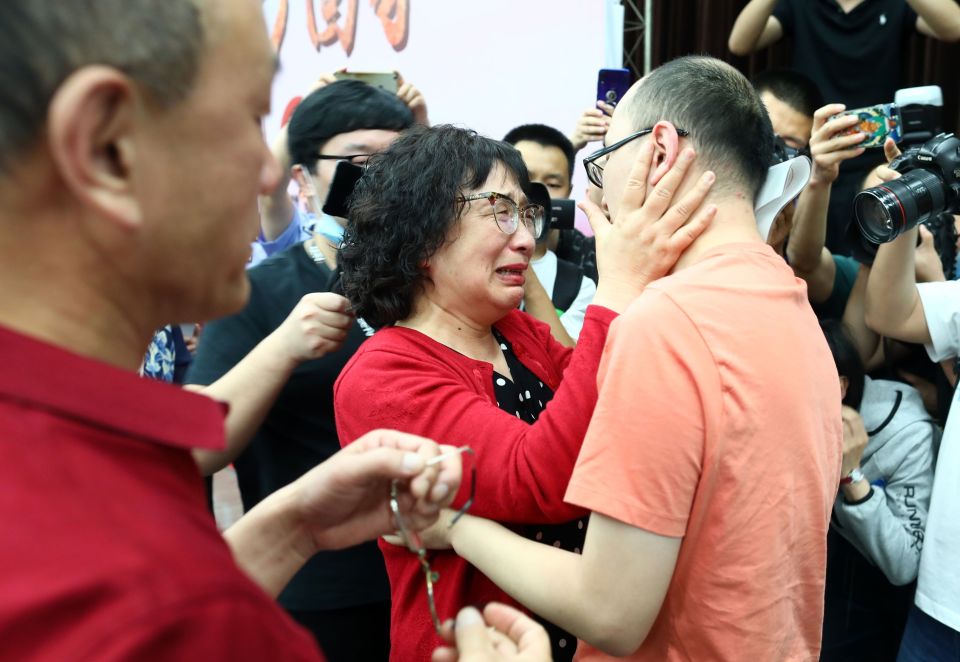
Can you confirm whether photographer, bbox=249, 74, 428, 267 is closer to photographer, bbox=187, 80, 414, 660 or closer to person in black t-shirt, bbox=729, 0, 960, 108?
photographer, bbox=187, 80, 414, 660

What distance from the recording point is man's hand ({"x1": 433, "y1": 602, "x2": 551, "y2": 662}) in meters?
0.85

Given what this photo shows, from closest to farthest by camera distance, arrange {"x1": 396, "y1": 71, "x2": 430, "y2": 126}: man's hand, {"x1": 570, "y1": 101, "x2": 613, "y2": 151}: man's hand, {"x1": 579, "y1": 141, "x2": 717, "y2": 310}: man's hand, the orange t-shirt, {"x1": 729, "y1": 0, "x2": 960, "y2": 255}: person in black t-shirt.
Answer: the orange t-shirt
{"x1": 579, "y1": 141, "x2": 717, "y2": 310}: man's hand
{"x1": 396, "y1": 71, "x2": 430, "y2": 126}: man's hand
{"x1": 570, "y1": 101, "x2": 613, "y2": 151}: man's hand
{"x1": 729, "y1": 0, "x2": 960, "y2": 255}: person in black t-shirt

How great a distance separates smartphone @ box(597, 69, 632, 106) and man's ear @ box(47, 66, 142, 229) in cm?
254

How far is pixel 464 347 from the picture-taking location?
158 centimetres

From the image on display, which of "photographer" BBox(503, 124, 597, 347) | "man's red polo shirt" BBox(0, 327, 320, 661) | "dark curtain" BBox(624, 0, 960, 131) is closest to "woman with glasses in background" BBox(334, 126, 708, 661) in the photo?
"photographer" BBox(503, 124, 597, 347)

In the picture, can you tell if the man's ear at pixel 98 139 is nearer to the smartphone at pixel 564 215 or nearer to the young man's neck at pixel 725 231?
the young man's neck at pixel 725 231

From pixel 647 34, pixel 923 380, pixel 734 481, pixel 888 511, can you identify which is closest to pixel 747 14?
pixel 647 34

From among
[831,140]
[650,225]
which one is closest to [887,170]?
[831,140]

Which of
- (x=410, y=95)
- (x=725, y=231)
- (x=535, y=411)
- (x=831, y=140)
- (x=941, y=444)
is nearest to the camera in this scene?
(x=725, y=231)

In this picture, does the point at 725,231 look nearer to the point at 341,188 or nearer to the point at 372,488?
the point at 372,488

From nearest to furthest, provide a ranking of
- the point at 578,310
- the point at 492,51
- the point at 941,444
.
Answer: the point at 941,444 → the point at 578,310 → the point at 492,51

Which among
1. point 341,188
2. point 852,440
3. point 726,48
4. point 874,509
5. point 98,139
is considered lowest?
point 874,509

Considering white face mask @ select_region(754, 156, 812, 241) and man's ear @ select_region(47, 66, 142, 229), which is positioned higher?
man's ear @ select_region(47, 66, 142, 229)

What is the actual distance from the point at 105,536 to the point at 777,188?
112 cm
